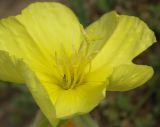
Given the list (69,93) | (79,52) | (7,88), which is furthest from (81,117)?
(7,88)

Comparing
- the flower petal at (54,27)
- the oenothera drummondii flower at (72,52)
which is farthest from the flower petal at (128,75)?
the flower petal at (54,27)

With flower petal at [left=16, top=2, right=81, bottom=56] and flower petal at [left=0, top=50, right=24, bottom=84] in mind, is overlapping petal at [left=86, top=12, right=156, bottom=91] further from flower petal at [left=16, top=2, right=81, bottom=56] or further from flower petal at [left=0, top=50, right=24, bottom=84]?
flower petal at [left=0, top=50, right=24, bottom=84]

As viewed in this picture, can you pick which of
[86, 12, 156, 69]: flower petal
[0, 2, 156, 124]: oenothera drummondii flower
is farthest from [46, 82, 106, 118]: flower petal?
[86, 12, 156, 69]: flower petal

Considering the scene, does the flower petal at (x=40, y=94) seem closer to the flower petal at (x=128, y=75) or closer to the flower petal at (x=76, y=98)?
the flower petal at (x=76, y=98)

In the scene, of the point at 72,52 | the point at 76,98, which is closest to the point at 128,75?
the point at 76,98

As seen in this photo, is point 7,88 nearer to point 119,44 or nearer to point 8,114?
point 8,114

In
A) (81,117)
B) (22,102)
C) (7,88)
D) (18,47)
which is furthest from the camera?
(7,88)
